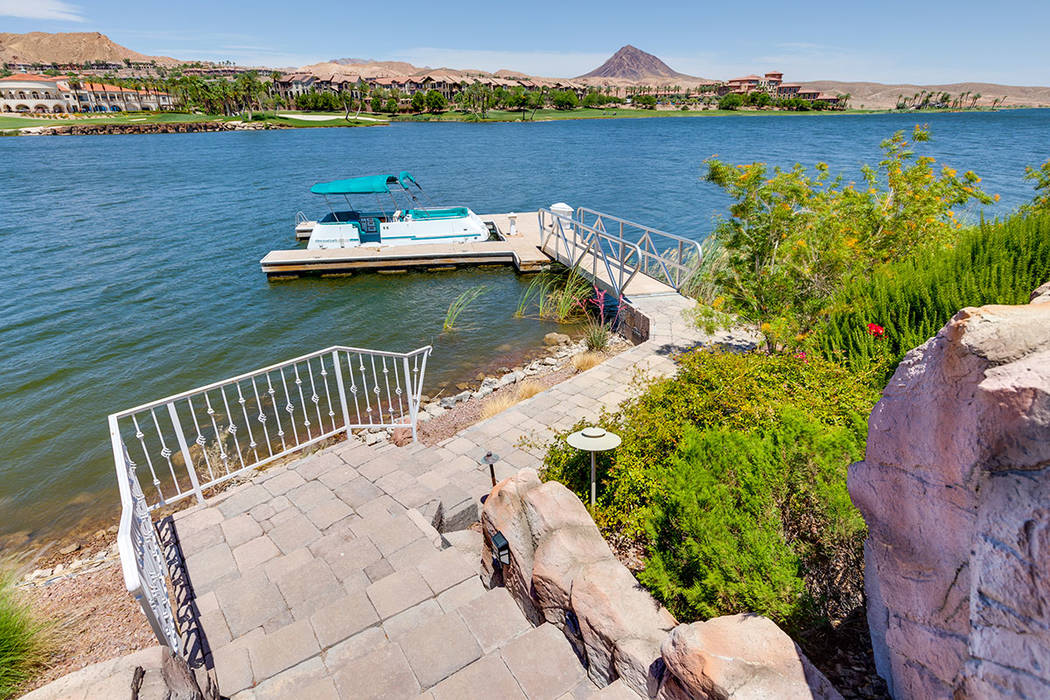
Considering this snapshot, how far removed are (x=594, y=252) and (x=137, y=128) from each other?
304 ft

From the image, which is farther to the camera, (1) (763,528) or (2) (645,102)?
(2) (645,102)

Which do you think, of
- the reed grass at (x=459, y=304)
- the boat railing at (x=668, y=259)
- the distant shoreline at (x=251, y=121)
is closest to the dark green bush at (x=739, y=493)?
the boat railing at (x=668, y=259)

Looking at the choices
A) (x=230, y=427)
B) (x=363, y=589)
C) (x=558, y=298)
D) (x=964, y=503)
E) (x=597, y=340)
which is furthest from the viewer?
(x=558, y=298)

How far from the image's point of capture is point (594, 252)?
1312 centimetres

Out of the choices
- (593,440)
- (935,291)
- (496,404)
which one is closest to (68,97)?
(496,404)

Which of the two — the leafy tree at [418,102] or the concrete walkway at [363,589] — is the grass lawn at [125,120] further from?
the concrete walkway at [363,589]

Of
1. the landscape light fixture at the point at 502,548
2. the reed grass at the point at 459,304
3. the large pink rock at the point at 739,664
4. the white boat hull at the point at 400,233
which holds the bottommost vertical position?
the reed grass at the point at 459,304

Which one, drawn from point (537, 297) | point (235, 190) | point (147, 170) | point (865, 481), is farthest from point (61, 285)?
point (147, 170)

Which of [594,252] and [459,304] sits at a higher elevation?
[594,252]

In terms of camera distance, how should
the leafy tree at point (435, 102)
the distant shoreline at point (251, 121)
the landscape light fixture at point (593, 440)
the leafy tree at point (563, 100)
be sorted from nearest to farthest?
1. the landscape light fixture at point (593, 440)
2. the distant shoreline at point (251, 121)
3. the leafy tree at point (435, 102)
4. the leafy tree at point (563, 100)

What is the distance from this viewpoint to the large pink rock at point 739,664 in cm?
203

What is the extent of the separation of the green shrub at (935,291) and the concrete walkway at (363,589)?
3.67 m

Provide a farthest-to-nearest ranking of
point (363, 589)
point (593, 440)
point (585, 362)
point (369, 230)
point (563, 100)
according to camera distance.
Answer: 1. point (563, 100)
2. point (369, 230)
3. point (585, 362)
4. point (593, 440)
5. point (363, 589)

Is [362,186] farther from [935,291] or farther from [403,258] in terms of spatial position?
[935,291]
